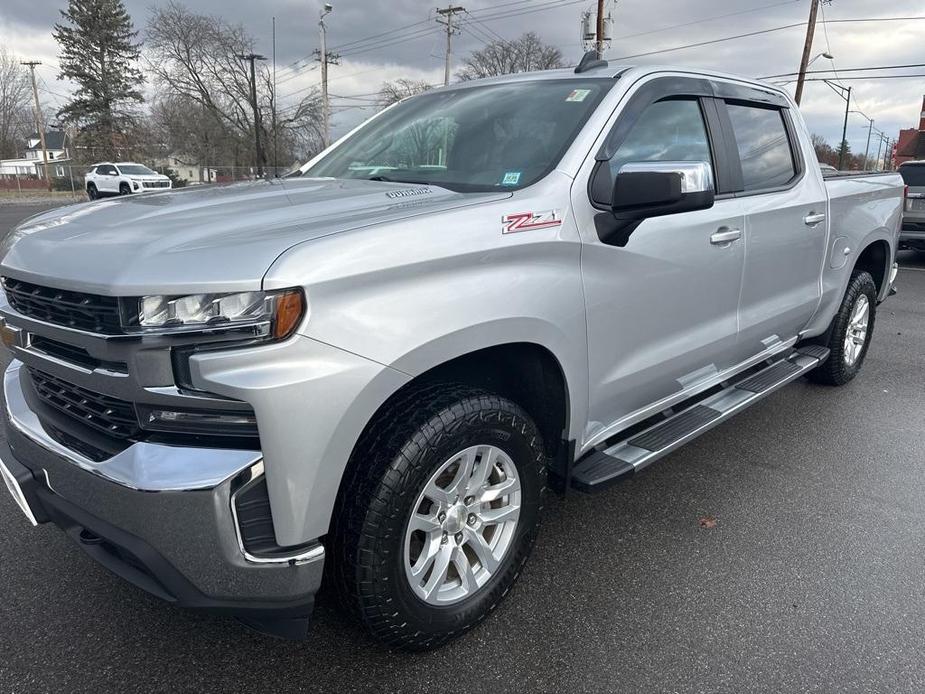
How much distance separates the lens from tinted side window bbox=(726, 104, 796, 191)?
3484 millimetres

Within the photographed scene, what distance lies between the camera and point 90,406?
6.38ft

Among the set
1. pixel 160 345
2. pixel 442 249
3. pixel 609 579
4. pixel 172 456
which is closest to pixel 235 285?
pixel 160 345

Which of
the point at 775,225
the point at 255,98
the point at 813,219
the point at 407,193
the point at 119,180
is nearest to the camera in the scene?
the point at 407,193

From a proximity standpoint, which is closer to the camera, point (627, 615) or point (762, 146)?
point (627, 615)

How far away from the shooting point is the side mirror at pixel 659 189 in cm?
228

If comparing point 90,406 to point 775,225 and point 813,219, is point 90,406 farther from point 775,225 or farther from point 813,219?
point 813,219

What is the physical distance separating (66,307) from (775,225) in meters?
3.16

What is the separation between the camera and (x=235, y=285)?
1.68 meters

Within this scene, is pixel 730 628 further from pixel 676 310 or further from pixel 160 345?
pixel 160 345

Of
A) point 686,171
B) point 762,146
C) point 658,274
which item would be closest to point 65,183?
point 762,146

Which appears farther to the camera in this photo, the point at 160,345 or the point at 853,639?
the point at 853,639

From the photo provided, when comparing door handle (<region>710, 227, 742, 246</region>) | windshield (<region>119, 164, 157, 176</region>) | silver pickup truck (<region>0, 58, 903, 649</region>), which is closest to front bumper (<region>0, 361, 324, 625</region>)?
silver pickup truck (<region>0, 58, 903, 649</region>)

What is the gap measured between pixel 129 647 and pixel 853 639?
8.03 ft

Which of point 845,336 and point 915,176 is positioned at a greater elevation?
point 915,176
